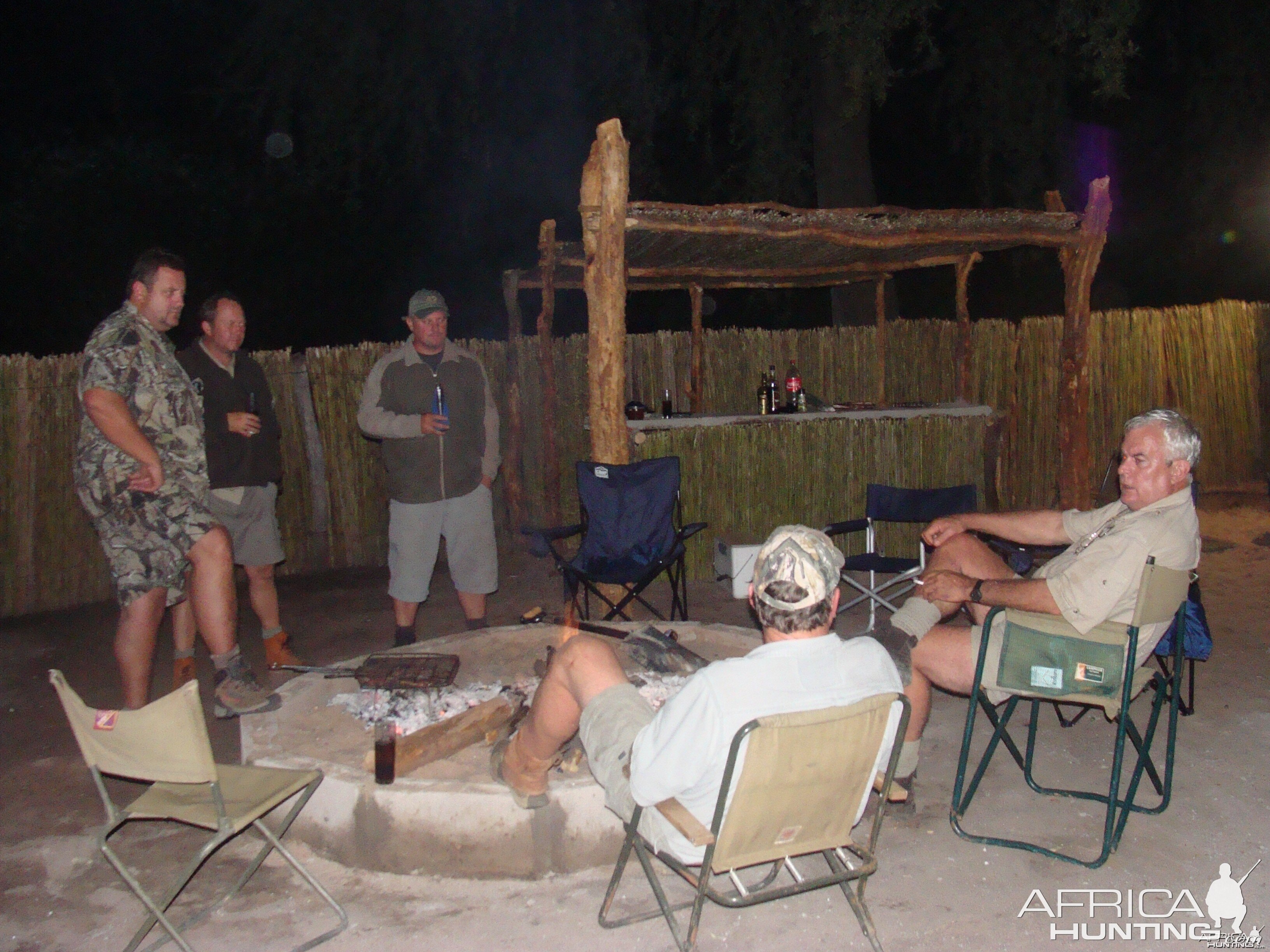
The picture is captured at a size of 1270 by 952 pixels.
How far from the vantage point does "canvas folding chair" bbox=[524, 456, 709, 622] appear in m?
5.27

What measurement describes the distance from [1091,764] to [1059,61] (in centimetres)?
966

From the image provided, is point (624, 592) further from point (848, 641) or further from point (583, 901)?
point (848, 641)

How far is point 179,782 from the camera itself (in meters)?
2.43

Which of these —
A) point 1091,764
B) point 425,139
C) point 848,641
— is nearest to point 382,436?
point 848,641

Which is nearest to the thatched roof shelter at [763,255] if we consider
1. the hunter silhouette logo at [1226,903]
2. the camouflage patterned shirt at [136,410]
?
the camouflage patterned shirt at [136,410]

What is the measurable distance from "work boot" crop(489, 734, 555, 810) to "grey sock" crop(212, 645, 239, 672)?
158 centimetres

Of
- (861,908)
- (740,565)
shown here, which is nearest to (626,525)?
(740,565)

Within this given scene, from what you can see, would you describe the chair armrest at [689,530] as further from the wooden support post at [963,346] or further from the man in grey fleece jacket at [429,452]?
the wooden support post at [963,346]

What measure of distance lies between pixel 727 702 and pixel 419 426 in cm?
283

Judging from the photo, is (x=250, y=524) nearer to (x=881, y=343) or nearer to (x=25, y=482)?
(x=25, y=482)

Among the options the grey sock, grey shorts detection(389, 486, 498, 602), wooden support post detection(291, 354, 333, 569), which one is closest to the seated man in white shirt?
the grey sock

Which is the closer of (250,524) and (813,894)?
(813,894)
